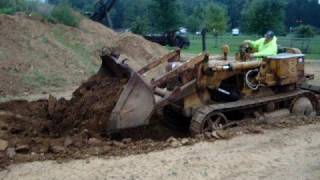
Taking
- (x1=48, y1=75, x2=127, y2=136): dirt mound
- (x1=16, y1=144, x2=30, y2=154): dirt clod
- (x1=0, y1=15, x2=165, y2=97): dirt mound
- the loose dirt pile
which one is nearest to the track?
the loose dirt pile

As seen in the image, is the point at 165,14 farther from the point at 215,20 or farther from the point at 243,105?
the point at 243,105

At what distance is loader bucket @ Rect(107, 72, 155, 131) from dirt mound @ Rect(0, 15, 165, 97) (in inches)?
248

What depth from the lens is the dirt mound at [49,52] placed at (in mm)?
17938

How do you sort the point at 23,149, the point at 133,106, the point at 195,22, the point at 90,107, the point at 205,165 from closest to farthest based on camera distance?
1. the point at 205,165
2. the point at 23,149
3. the point at 133,106
4. the point at 90,107
5. the point at 195,22

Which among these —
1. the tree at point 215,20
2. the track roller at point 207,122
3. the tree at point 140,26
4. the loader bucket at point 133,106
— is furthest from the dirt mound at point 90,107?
the tree at point 215,20

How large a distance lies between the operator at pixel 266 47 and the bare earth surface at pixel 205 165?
2361 mm

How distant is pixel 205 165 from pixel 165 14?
3575 centimetres

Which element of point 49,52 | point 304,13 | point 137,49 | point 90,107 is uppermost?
point 304,13

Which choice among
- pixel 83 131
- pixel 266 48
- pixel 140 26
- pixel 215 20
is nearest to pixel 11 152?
pixel 83 131

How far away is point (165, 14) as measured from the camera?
43.5 m

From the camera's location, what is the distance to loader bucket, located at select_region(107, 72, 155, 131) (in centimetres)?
946

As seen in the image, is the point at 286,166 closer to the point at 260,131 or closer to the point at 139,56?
the point at 260,131

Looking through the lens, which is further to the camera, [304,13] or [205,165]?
[304,13]

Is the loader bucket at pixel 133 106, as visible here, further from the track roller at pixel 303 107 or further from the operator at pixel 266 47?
the track roller at pixel 303 107
